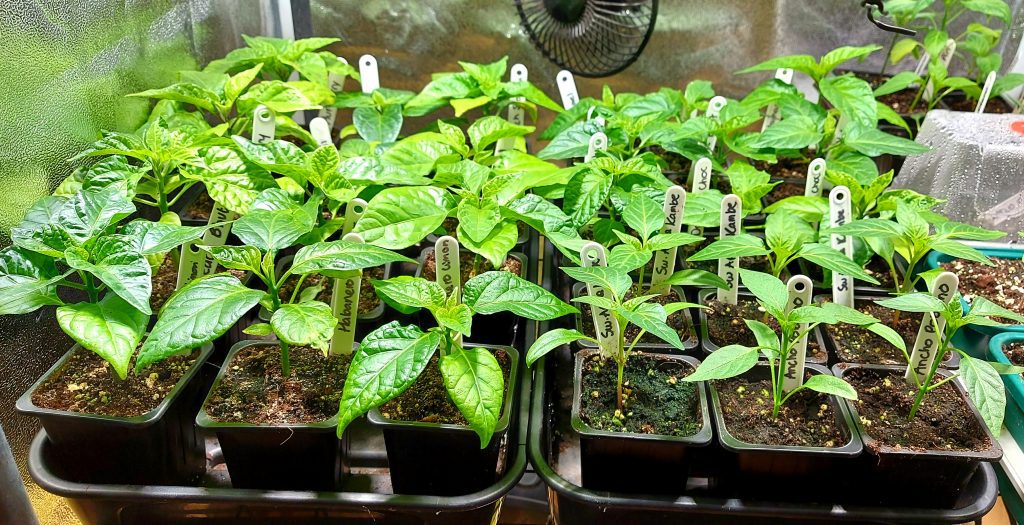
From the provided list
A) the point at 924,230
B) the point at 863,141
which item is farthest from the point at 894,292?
the point at 863,141

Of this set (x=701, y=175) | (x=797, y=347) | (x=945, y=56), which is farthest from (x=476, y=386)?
(x=945, y=56)

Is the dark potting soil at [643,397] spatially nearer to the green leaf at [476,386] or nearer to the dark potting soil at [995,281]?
the green leaf at [476,386]

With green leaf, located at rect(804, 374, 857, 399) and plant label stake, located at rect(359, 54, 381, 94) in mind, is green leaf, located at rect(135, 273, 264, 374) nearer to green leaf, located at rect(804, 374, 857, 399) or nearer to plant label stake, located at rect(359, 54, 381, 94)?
green leaf, located at rect(804, 374, 857, 399)

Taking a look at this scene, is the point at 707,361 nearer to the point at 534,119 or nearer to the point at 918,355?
the point at 918,355

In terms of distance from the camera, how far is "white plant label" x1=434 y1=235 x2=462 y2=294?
1.13 m

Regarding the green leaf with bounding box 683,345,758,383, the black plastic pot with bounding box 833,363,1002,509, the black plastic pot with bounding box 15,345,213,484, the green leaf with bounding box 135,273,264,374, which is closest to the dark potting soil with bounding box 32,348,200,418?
the black plastic pot with bounding box 15,345,213,484

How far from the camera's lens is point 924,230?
47.4 inches

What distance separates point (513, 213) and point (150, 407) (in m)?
0.57

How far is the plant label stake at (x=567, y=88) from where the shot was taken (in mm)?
1750

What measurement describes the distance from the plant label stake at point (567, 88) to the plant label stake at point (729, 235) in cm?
59

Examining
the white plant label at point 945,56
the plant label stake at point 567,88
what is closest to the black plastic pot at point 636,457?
the plant label stake at point 567,88

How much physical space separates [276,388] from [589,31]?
1.14 metres

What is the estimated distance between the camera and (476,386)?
→ 951mm

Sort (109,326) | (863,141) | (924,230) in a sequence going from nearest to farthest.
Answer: (109,326) < (924,230) < (863,141)
